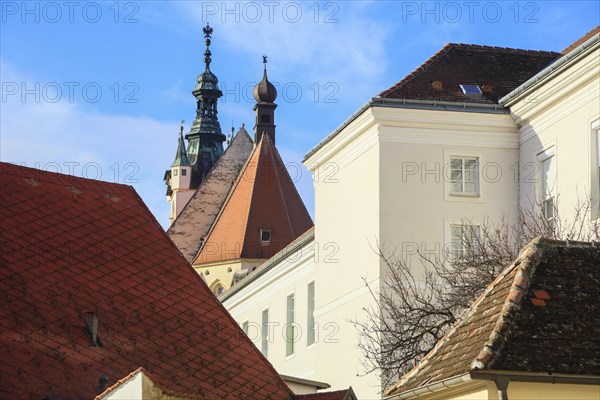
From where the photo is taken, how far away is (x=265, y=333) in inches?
2045

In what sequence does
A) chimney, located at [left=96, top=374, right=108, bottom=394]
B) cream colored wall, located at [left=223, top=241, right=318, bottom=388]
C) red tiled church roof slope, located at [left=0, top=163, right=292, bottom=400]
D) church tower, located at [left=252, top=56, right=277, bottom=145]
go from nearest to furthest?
chimney, located at [left=96, top=374, right=108, bottom=394] < red tiled church roof slope, located at [left=0, top=163, right=292, bottom=400] < cream colored wall, located at [left=223, top=241, right=318, bottom=388] < church tower, located at [left=252, top=56, right=277, bottom=145]

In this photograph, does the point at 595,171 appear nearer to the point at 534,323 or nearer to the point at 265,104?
the point at 534,323

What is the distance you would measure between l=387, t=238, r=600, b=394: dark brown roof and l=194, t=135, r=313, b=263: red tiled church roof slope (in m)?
62.1

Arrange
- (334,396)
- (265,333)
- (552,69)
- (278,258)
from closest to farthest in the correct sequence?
(334,396) < (552,69) < (278,258) < (265,333)

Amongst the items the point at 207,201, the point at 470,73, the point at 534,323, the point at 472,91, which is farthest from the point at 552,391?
the point at 207,201

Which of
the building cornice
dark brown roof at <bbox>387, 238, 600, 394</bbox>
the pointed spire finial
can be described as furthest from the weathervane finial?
dark brown roof at <bbox>387, 238, 600, 394</bbox>

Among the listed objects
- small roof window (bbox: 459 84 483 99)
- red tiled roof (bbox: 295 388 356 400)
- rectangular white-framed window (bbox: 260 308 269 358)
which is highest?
small roof window (bbox: 459 84 483 99)

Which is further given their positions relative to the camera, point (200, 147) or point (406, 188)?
point (200, 147)

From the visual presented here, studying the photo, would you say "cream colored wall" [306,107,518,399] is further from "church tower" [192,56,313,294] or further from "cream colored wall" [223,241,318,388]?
"church tower" [192,56,313,294]

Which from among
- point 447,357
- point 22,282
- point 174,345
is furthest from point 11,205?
point 447,357

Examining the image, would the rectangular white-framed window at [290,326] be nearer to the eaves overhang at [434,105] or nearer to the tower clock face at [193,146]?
the eaves overhang at [434,105]

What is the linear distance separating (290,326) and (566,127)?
1630 cm

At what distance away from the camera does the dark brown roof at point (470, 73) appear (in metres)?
38.6

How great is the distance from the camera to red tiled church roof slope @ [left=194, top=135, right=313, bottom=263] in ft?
260
